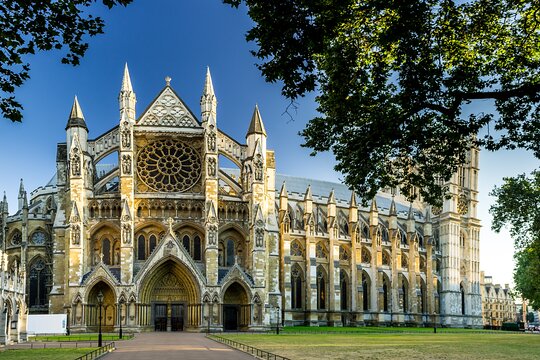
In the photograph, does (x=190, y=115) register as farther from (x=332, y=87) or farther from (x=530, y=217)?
(x=332, y=87)

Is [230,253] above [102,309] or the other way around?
above

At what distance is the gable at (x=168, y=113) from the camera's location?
64.6 m

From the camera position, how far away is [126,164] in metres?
61.7

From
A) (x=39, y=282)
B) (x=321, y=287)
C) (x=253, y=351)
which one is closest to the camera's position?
(x=253, y=351)

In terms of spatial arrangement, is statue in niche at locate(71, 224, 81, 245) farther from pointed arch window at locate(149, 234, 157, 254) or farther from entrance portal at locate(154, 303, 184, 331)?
entrance portal at locate(154, 303, 184, 331)

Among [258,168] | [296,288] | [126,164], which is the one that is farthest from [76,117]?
[296,288]

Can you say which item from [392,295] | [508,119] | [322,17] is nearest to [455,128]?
[508,119]

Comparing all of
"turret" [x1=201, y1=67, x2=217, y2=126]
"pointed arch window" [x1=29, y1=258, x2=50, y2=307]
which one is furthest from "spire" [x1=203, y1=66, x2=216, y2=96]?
"pointed arch window" [x1=29, y1=258, x2=50, y2=307]

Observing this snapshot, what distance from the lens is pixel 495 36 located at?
23.7m

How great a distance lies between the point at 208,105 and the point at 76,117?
40.0 ft

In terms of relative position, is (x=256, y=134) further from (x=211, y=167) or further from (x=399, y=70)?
(x=399, y=70)

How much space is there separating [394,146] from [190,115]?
143 ft

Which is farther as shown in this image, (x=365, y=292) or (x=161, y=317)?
(x=365, y=292)

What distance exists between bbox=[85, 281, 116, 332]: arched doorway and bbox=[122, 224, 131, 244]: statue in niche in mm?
4209
